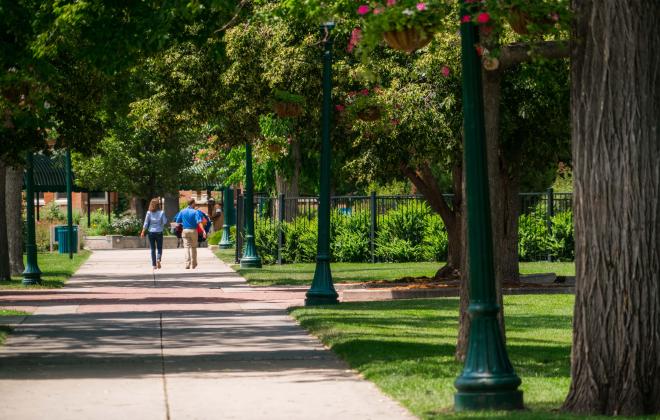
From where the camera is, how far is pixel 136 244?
5681 cm

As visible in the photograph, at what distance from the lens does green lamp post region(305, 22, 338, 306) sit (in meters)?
20.8

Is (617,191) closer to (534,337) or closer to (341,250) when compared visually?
(534,337)

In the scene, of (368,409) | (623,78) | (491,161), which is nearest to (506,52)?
(491,161)

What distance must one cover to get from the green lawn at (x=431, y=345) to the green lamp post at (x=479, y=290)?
0.68 feet

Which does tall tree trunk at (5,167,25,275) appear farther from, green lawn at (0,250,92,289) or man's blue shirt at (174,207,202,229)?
man's blue shirt at (174,207,202,229)

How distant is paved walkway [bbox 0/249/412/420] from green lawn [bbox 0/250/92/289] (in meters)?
4.00

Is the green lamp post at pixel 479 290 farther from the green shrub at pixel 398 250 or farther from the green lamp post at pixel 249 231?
the green shrub at pixel 398 250

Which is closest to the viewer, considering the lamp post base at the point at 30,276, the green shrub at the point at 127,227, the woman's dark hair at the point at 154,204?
the lamp post base at the point at 30,276

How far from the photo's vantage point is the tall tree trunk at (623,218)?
9.44 m

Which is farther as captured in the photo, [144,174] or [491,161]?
[144,174]

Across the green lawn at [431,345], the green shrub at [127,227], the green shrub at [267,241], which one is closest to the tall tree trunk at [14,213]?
the green shrub at [267,241]

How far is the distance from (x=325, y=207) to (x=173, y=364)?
26.6 ft

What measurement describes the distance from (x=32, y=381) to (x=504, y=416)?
4.73 metres

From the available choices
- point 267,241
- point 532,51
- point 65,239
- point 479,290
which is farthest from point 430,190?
point 65,239
